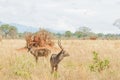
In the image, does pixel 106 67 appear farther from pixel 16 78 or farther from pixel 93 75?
pixel 16 78

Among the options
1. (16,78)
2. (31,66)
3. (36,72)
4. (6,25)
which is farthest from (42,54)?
(6,25)

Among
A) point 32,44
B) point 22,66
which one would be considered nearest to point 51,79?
point 22,66

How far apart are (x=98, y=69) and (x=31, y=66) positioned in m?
2.51

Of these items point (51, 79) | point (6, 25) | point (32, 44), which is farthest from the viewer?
point (6, 25)

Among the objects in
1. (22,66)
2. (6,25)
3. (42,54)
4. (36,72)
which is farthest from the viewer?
(6,25)

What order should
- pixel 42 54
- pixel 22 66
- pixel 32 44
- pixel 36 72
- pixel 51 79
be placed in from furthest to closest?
pixel 32 44 < pixel 42 54 < pixel 22 66 < pixel 36 72 < pixel 51 79

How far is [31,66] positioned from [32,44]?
373 inches

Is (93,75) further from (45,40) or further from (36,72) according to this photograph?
(45,40)

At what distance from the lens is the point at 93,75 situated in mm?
10625

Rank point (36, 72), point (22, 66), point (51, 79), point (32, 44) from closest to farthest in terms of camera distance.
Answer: point (51, 79), point (36, 72), point (22, 66), point (32, 44)

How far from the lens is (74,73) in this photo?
10812 mm

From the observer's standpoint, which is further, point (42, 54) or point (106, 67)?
point (42, 54)

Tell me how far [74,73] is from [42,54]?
4.81 m

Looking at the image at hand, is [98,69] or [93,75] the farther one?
[98,69]
